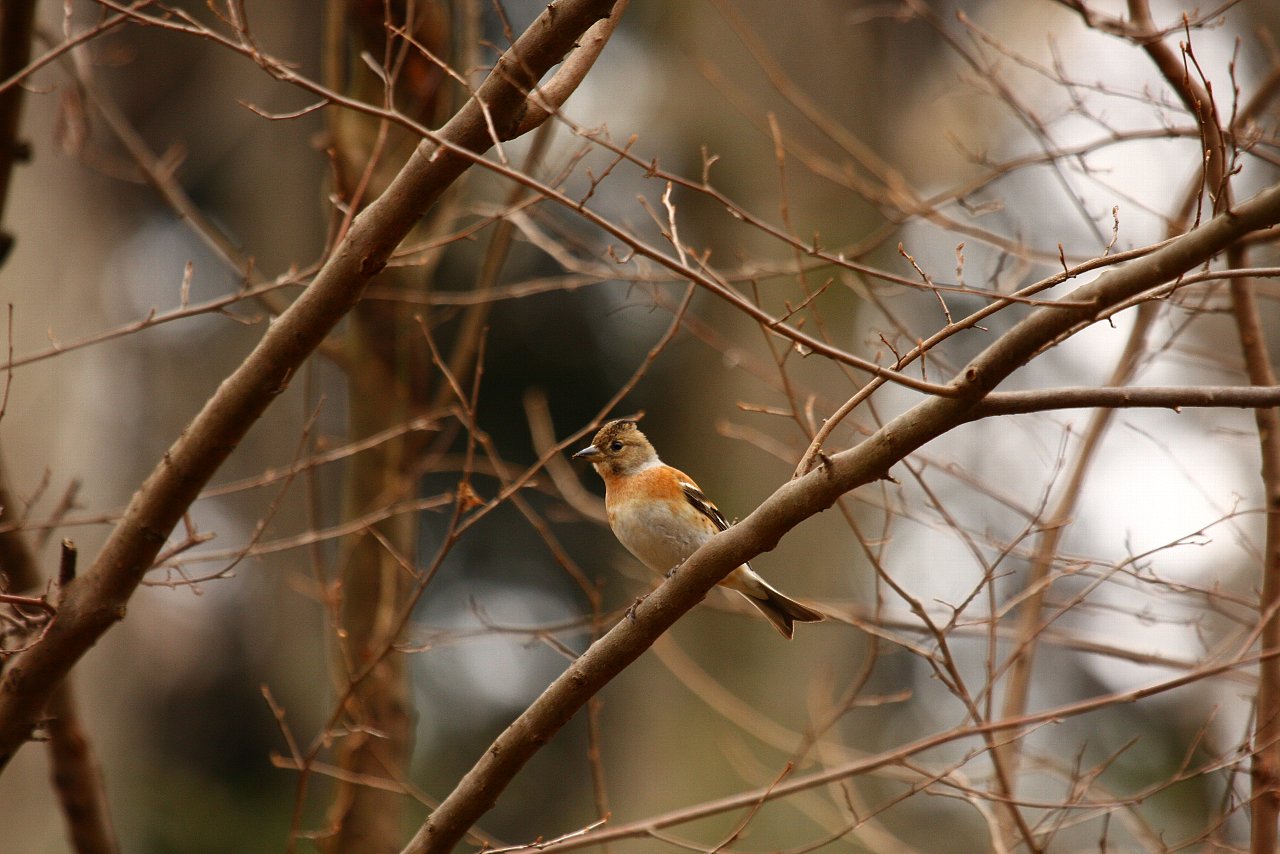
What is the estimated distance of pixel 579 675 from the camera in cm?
332

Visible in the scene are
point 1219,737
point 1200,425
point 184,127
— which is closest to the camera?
point 1219,737

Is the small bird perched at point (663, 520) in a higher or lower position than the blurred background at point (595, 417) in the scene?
lower

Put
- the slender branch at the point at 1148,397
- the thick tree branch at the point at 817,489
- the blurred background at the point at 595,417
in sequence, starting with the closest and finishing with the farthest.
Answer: the thick tree branch at the point at 817,489
the slender branch at the point at 1148,397
the blurred background at the point at 595,417

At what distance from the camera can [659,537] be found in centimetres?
541

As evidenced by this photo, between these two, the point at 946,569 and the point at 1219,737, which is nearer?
the point at 1219,737

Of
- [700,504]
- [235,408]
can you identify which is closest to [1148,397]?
[235,408]

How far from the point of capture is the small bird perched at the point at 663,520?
205 inches

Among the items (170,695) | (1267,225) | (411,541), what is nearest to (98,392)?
(170,695)

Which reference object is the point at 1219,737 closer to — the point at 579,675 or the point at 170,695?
the point at 579,675

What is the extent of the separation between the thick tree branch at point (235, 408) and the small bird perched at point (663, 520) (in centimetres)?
231

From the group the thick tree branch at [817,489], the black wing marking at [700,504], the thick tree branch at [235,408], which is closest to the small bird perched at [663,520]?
the black wing marking at [700,504]

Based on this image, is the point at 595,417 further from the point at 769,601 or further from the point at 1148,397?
the point at 1148,397

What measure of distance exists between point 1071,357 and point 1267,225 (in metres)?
8.78

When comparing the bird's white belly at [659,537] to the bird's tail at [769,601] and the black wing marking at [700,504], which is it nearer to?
the black wing marking at [700,504]
